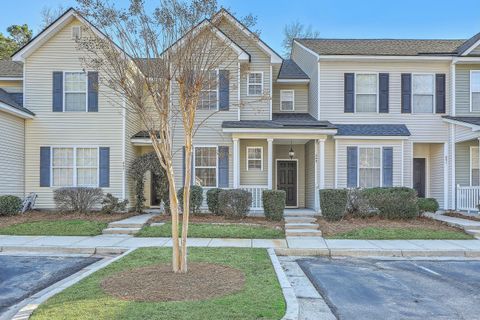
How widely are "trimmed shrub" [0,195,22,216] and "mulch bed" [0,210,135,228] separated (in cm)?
21

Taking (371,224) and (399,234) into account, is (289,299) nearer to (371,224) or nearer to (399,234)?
(399,234)

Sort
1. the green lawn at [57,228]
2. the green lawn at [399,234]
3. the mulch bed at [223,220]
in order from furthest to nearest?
1. the mulch bed at [223,220]
2. the green lawn at [57,228]
3. the green lawn at [399,234]

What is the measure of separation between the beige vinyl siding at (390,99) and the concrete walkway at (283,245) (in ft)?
22.0

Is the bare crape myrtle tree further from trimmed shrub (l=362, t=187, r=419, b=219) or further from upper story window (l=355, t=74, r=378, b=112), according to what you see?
upper story window (l=355, t=74, r=378, b=112)

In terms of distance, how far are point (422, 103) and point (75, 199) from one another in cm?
1431

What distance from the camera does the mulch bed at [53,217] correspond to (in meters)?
13.9

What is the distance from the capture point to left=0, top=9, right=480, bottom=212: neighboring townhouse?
53.1 feet

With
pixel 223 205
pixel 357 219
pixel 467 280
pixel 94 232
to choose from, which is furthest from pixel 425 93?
pixel 94 232

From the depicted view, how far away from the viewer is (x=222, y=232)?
1237 centimetres

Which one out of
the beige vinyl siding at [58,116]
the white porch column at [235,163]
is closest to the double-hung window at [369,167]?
the white porch column at [235,163]

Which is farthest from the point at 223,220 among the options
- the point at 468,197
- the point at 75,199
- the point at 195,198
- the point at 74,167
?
the point at 468,197

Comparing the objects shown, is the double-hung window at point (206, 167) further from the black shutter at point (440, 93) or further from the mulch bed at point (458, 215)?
the black shutter at point (440, 93)

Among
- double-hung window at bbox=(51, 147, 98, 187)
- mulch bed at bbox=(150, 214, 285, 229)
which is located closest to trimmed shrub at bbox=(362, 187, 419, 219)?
mulch bed at bbox=(150, 214, 285, 229)

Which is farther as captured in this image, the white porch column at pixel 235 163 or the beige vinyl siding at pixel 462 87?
the beige vinyl siding at pixel 462 87
